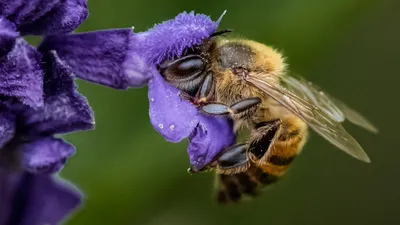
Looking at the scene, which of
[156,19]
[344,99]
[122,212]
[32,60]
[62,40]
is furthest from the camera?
[344,99]

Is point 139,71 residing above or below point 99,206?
above

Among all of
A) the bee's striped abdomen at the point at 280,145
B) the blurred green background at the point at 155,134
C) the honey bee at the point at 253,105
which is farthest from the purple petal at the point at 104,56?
the blurred green background at the point at 155,134

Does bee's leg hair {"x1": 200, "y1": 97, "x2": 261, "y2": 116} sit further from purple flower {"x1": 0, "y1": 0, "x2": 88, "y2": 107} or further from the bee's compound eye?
purple flower {"x1": 0, "y1": 0, "x2": 88, "y2": 107}

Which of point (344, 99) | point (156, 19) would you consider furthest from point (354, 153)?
point (344, 99)

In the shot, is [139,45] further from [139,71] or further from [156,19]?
[156,19]

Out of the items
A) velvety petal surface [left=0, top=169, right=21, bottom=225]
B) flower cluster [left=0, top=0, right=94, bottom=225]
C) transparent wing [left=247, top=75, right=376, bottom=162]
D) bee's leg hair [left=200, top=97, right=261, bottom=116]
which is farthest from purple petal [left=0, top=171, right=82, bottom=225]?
transparent wing [left=247, top=75, right=376, bottom=162]
